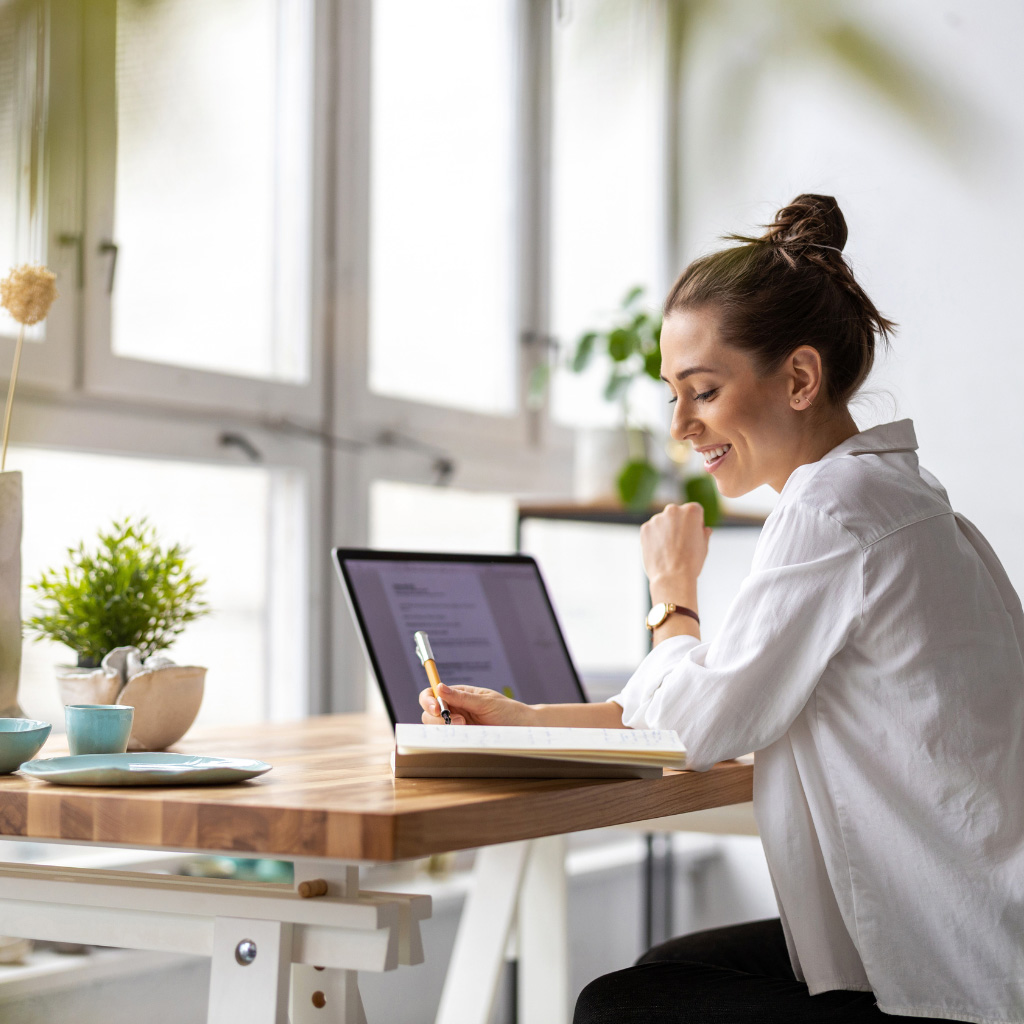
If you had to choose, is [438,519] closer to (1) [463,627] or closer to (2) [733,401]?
(1) [463,627]

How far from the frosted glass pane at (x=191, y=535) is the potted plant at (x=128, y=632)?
47cm

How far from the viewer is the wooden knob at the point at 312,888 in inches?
33.4

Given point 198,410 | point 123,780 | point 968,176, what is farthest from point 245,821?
point 968,176

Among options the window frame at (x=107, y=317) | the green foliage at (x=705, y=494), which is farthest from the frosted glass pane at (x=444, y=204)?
the green foliage at (x=705, y=494)

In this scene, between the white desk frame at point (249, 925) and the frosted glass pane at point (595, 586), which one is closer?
the white desk frame at point (249, 925)

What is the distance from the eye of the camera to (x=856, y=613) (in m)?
0.98

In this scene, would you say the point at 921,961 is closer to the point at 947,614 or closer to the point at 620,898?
the point at 947,614

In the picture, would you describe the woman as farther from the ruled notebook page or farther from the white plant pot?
the white plant pot

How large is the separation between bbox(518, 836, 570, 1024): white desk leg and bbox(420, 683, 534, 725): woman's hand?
31.2 inches

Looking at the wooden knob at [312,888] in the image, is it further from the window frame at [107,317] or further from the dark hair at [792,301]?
the window frame at [107,317]

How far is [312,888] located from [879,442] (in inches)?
24.7

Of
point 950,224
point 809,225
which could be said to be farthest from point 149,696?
point 950,224

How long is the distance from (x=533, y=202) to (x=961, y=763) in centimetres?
201

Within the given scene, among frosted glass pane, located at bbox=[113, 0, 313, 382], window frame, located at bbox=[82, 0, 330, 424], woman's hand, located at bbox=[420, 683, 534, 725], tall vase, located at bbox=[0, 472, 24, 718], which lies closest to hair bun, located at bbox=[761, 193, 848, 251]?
woman's hand, located at bbox=[420, 683, 534, 725]
